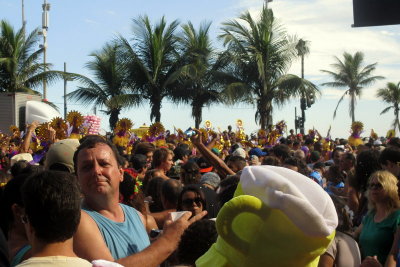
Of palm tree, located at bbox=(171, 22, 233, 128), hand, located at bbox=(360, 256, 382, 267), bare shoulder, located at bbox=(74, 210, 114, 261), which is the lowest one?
hand, located at bbox=(360, 256, 382, 267)

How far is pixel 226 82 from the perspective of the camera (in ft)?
88.6

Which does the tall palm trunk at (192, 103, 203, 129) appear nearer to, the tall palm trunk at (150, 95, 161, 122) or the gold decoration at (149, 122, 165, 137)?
the tall palm trunk at (150, 95, 161, 122)

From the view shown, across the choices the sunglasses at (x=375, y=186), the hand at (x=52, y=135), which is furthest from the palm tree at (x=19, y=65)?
the sunglasses at (x=375, y=186)

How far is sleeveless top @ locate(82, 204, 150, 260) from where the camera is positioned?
3066 mm

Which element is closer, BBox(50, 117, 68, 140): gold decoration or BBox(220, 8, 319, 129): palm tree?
BBox(50, 117, 68, 140): gold decoration

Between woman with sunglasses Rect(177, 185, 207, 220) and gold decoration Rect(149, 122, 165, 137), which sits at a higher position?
gold decoration Rect(149, 122, 165, 137)

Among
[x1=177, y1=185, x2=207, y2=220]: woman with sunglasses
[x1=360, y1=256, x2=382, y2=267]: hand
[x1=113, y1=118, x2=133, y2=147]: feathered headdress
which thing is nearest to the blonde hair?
[x1=360, y1=256, x2=382, y2=267]: hand

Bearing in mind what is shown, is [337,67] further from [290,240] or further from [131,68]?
[290,240]

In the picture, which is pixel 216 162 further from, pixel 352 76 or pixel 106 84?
pixel 352 76

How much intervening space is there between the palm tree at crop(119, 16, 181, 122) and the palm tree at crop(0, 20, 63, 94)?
11.0ft

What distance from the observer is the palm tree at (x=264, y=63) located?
26484 mm

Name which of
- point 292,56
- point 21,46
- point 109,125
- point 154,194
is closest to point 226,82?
point 292,56

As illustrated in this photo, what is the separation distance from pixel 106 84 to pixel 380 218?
2480 centimetres

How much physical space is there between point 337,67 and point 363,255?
45.5 metres
